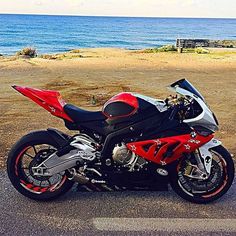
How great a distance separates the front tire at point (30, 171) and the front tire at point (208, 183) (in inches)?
44.0

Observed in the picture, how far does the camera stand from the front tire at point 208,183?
177 inches

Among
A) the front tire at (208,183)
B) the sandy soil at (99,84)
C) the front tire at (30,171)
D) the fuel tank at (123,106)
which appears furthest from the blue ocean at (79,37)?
the front tire at (208,183)

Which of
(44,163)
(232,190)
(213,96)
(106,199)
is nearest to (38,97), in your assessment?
(44,163)

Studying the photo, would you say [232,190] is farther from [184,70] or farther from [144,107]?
[184,70]

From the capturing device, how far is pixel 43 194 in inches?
179

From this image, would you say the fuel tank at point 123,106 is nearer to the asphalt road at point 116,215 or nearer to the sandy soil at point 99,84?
the asphalt road at point 116,215

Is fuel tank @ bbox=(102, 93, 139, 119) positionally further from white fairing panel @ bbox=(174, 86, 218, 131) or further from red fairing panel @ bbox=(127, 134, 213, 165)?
white fairing panel @ bbox=(174, 86, 218, 131)

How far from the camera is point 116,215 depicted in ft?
14.1

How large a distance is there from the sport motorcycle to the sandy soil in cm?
158

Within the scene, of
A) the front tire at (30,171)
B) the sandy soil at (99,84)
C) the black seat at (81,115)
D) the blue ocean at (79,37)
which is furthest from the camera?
the blue ocean at (79,37)

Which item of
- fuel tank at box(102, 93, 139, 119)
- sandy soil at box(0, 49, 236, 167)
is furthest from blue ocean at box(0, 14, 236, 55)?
fuel tank at box(102, 93, 139, 119)

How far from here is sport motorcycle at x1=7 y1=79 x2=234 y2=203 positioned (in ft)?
14.3

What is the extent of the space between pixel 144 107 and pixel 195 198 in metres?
1.09

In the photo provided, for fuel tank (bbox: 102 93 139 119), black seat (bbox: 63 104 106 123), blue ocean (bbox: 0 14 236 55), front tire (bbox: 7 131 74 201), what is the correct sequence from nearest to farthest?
fuel tank (bbox: 102 93 139 119) → black seat (bbox: 63 104 106 123) → front tire (bbox: 7 131 74 201) → blue ocean (bbox: 0 14 236 55)
